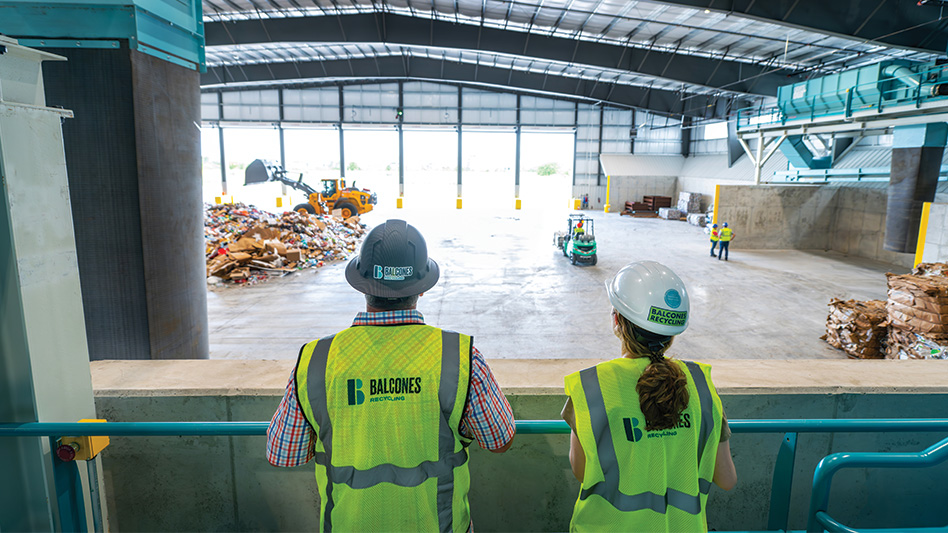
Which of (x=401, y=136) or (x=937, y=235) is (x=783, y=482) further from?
(x=401, y=136)

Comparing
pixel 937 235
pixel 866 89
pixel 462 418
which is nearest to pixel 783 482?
pixel 462 418

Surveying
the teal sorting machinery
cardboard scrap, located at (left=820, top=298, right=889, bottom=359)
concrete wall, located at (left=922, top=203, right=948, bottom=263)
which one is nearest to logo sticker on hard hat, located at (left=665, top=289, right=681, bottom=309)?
cardboard scrap, located at (left=820, top=298, right=889, bottom=359)

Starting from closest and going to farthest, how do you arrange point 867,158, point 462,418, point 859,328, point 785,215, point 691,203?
point 462,418 → point 859,328 → point 867,158 → point 785,215 → point 691,203

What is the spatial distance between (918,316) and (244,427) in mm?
9382

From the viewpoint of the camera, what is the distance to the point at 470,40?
806 inches

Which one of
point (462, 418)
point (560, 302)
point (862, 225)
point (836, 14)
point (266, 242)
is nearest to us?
point (462, 418)

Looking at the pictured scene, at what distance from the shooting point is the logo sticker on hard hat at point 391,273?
1.76 m

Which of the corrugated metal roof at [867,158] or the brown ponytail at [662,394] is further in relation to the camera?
the corrugated metal roof at [867,158]

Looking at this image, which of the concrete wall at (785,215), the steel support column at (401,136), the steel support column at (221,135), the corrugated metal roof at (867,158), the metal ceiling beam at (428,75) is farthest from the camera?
the steel support column at (221,135)

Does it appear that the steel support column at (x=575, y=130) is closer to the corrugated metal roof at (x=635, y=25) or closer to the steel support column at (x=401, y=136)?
the steel support column at (x=401, y=136)

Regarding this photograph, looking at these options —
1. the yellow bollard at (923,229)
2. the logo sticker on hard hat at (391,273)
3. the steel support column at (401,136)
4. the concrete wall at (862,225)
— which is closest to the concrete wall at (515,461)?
the logo sticker on hard hat at (391,273)

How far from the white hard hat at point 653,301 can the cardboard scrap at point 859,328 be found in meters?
9.18

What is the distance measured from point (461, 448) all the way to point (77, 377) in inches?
71.9

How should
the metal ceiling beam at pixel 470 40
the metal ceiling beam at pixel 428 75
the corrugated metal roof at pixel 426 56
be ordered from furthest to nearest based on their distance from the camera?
the metal ceiling beam at pixel 428 75 < the corrugated metal roof at pixel 426 56 < the metal ceiling beam at pixel 470 40
